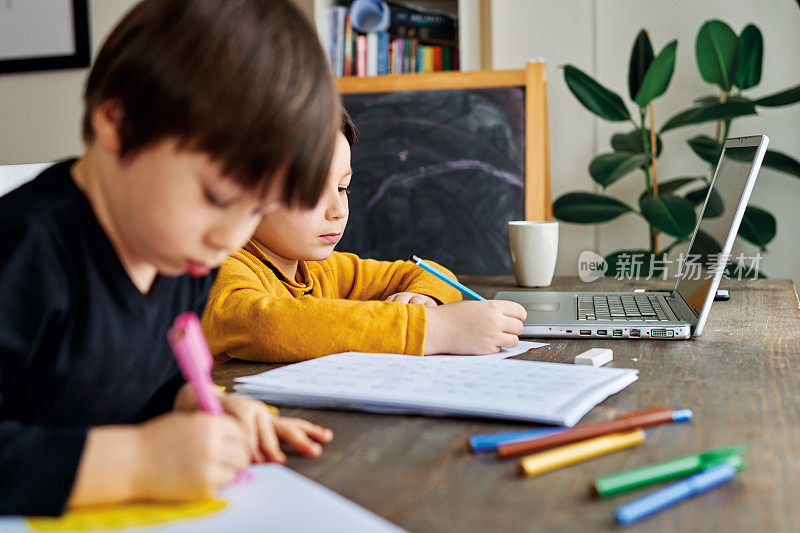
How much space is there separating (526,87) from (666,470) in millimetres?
1659

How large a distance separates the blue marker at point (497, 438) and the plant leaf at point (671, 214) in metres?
1.66

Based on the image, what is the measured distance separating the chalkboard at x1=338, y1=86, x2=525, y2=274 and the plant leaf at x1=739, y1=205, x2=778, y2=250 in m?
0.70

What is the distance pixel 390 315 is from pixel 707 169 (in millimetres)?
1878

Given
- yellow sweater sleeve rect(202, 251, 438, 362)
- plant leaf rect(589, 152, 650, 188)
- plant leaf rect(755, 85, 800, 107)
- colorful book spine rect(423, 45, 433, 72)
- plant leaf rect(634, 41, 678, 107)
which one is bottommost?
yellow sweater sleeve rect(202, 251, 438, 362)

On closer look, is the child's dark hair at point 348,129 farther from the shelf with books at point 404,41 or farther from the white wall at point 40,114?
the white wall at point 40,114

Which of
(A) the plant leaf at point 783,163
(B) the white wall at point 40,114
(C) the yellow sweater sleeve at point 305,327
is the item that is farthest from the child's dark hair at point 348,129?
(B) the white wall at point 40,114

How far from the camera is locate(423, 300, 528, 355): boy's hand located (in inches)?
32.7

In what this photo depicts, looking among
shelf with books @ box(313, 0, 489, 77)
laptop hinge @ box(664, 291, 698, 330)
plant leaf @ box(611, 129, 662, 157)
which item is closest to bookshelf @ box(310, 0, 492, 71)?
shelf with books @ box(313, 0, 489, 77)

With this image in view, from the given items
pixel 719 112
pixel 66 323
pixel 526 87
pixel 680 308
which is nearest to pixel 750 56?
pixel 719 112

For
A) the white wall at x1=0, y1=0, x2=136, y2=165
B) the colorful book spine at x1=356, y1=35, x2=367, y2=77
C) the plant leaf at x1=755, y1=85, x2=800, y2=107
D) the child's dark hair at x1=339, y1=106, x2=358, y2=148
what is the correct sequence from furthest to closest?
the white wall at x1=0, y1=0, x2=136, y2=165, the colorful book spine at x1=356, y1=35, x2=367, y2=77, the plant leaf at x1=755, y1=85, x2=800, y2=107, the child's dark hair at x1=339, y1=106, x2=358, y2=148

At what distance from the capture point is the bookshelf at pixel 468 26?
2406mm

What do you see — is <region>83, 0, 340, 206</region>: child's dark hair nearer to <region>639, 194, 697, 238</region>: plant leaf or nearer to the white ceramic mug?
the white ceramic mug

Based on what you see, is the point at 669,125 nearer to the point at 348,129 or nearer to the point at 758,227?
the point at 758,227

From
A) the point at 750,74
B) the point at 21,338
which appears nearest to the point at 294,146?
the point at 21,338
